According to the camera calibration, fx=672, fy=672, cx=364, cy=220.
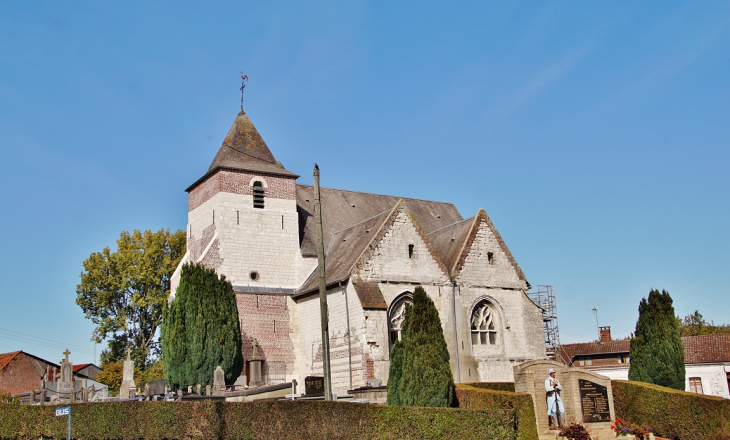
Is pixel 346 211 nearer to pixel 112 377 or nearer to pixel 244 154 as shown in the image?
pixel 244 154

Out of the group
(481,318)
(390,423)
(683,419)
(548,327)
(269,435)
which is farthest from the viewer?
(548,327)

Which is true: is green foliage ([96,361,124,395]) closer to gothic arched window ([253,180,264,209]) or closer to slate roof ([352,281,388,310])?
gothic arched window ([253,180,264,209])

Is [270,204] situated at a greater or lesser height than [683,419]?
greater

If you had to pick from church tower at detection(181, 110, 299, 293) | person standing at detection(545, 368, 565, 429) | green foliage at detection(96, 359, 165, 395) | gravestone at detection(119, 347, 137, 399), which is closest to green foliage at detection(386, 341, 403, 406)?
person standing at detection(545, 368, 565, 429)

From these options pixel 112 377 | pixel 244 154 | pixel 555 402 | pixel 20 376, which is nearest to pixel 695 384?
pixel 555 402

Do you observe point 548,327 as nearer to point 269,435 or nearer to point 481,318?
point 481,318

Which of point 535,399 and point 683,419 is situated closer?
point 535,399

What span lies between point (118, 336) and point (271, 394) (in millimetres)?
23049

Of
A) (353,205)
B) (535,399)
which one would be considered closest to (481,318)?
(353,205)

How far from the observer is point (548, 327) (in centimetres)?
3581

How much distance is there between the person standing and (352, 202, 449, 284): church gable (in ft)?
34.8

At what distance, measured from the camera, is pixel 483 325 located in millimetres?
27672

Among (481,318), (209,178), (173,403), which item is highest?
(209,178)

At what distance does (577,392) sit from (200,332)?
13453 millimetres
